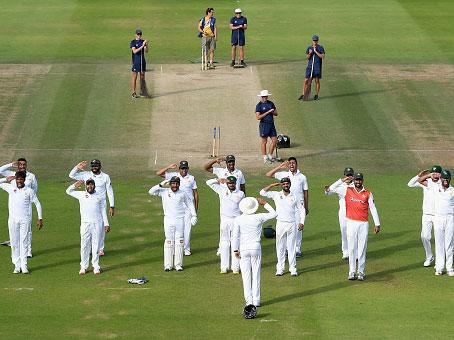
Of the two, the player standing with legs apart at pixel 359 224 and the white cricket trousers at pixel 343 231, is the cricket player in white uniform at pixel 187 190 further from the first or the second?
the player standing with legs apart at pixel 359 224

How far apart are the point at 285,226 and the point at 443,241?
3613 mm

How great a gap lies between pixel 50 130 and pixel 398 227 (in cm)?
1429

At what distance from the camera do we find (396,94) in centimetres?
4575

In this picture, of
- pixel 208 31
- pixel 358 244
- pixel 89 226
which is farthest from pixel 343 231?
pixel 208 31

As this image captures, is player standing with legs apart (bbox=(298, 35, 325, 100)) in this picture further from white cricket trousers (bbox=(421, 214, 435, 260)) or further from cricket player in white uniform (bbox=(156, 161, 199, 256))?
white cricket trousers (bbox=(421, 214, 435, 260))

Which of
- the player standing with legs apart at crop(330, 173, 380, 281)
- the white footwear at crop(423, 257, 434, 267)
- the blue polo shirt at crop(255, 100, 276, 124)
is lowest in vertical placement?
the blue polo shirt at crop(255, 100, 276, 124)

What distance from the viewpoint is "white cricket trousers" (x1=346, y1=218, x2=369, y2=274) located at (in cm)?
2766

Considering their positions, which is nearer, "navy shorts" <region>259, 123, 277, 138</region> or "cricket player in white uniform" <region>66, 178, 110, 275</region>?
"cricket player in white uniform" <region>66, 178, 110, 275</region>

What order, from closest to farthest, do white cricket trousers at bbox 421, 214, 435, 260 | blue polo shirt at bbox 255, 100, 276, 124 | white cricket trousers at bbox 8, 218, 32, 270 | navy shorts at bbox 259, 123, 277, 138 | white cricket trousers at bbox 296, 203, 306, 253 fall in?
white cricket trousers at bbox 8, 218, 32, 270
white cricket trousers at bbox 421, 214, 435, 260
white cricket trousers at bbox 296, 203, 306, 253
blue polo shirt at bbox 255, 100, 276, 124
navy shorts at bbox 259, 123, 277, 138

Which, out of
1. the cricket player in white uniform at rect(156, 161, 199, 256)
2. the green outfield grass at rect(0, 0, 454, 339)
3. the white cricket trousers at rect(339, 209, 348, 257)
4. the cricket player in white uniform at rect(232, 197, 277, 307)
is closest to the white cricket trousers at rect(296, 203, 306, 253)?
the green outfield grass at rect(0, 0, 454, 339)

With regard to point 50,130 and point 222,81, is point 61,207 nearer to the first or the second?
point 50,130

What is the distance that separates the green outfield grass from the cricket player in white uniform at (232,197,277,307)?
56 centimetres

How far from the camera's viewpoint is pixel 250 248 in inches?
1003

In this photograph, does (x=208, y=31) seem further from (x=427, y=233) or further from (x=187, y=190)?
(x=427, y=233)
